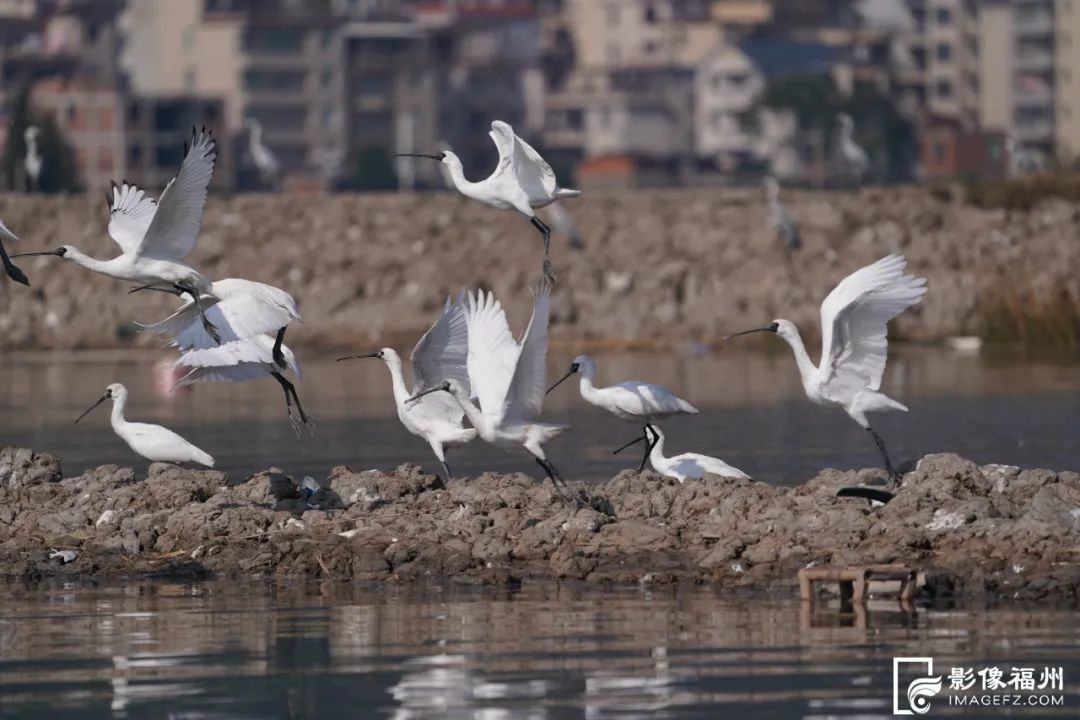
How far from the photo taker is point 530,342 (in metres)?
18.2

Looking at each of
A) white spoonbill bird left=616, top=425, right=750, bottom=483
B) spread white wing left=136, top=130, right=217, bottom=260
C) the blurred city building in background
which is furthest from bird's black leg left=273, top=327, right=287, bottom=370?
the blurred city building in background

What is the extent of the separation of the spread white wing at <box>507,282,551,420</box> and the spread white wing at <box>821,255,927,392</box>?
2.54m

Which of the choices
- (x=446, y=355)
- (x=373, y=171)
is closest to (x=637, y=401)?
(x=446, y=355)

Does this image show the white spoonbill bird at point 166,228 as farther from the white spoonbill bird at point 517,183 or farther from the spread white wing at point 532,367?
the spread white wing at point 532,367

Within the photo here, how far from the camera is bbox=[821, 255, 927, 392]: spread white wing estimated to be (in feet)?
65.7

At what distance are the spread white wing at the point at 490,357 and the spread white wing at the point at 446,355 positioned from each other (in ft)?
4.83

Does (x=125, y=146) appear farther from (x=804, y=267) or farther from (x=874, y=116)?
(x=804, y=267)

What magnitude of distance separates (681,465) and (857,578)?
4.14 metres

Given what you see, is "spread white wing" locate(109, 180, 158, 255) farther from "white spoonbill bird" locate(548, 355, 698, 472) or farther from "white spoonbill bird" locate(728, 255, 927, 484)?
"white spoonbill bird" locate(728, 255, 927, 484)

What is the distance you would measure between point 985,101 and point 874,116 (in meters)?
13.3

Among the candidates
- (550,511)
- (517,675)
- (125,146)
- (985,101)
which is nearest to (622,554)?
(550,511)

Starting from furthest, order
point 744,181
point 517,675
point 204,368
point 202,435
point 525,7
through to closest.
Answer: point 525,7 < point 744,181 < point 202,435 < point 204,368 < point 517,675

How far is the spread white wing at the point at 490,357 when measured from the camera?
61.7 feet

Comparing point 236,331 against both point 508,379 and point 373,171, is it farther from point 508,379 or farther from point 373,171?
point 373,171
